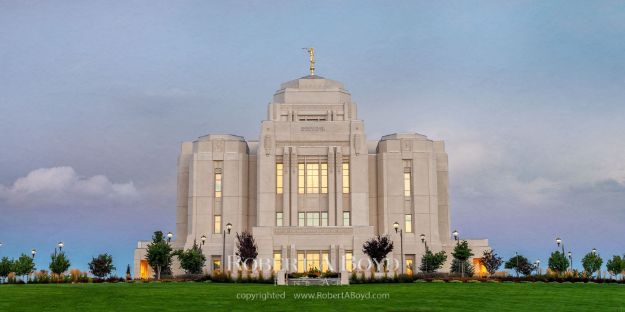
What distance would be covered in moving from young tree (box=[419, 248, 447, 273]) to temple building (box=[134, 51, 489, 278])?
349cm

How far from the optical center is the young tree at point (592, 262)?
69.7 metres

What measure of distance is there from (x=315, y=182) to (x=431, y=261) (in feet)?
52.6

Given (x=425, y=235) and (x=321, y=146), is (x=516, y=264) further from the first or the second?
(x=321, y=146)

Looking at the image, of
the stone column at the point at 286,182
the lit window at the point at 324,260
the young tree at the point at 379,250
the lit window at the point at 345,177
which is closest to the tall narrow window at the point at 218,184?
the stone column at the point at 286,182

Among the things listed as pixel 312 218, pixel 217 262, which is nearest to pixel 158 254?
pixel 217 262

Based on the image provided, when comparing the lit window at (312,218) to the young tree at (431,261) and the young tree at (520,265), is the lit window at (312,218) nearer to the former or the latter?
the young tree at (431,261)

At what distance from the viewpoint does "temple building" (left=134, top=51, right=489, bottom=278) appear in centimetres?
8025

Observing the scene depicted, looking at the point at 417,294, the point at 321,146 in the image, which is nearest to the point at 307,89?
the point at 321,146

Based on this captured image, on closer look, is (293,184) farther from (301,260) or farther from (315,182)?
(301,260)

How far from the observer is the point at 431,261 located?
72188mm

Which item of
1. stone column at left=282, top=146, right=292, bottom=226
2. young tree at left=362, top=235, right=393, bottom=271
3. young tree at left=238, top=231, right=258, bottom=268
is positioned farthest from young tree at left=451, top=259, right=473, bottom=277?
young tree at left=238, top=231, right=258, bottom=268

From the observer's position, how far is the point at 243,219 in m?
82.4

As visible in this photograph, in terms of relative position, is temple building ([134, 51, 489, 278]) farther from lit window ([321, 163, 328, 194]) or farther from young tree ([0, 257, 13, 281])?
young tree ([0, 257, 13, 281])

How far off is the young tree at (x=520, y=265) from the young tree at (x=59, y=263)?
149ft
